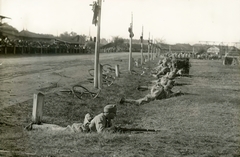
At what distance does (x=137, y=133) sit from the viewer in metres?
7.01

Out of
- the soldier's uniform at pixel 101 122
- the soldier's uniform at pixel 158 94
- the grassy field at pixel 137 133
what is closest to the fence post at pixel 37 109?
the grassy field at pixel 137 133

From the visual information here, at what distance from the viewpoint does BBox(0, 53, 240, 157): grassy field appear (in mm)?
5699

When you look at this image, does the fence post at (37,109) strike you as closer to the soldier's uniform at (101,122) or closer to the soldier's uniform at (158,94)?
the soldier's uniform at (101,122)

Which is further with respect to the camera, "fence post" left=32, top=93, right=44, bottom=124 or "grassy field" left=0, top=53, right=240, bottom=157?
"fence post" left=32, top=93, right=44, bottom=124

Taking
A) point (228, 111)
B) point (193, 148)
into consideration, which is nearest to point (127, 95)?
point (228, 111)

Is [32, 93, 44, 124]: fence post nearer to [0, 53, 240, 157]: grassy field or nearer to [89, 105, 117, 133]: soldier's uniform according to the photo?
[0, 53, 240, 157]: grassy field

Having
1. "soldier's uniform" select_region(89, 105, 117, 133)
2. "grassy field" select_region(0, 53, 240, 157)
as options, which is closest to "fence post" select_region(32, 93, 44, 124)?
"grassy field" select_region(0, 53, 240, 157)

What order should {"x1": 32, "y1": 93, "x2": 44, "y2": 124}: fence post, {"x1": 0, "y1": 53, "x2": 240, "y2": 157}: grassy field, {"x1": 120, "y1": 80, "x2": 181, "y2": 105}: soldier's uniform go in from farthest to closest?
{"x1": 120, "y1": 80, "x2": 181, "y2": 105}: soldier's uniform < {"x1": 32, "y1": 93, "x2": 44, "y2": 124}: fence post < {"x1": 0, "y1": 53, "x2": 240, "y2": 157}: grassy field

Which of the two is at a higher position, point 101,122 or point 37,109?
point 37,109

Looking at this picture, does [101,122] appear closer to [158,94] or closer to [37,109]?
[37,109]

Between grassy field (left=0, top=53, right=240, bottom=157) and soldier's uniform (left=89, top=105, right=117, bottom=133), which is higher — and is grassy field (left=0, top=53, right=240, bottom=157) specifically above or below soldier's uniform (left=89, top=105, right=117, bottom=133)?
below

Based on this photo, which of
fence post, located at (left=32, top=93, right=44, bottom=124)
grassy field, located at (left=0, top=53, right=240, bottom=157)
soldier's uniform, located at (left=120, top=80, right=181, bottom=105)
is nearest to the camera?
grassy field, located at (left=0, top=53, right=240, bottom=157)

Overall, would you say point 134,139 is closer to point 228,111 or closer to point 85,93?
point 228,111

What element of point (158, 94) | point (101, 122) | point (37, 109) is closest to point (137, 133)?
point (101, 122)
